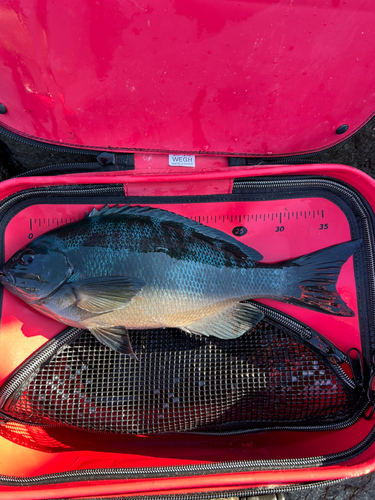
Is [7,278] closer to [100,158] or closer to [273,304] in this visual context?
[100,158]

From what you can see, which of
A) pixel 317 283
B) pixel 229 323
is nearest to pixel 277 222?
pixel 317 283

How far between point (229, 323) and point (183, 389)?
42 cm

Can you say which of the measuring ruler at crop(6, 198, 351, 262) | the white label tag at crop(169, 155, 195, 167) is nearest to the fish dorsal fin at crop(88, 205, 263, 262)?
the measuring ruler at crop(6, 198, 351, 262)

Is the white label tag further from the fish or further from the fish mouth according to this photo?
the fish mouth

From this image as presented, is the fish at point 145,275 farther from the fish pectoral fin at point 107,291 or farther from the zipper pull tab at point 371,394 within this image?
the zipper pull tab at point 371,394

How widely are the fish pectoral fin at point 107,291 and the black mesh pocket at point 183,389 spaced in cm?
30

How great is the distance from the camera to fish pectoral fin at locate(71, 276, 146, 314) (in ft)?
A: 4.66

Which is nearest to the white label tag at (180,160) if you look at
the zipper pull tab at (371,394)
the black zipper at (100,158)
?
the black zipper at (100,158)

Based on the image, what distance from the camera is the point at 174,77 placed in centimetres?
132

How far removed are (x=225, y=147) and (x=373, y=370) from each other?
4.53 feet

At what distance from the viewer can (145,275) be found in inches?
57.3

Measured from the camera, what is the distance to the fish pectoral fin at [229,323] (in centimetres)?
158

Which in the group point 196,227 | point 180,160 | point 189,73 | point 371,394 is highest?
point 189,73

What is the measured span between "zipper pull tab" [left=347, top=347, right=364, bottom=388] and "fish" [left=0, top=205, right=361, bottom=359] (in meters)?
0.32
